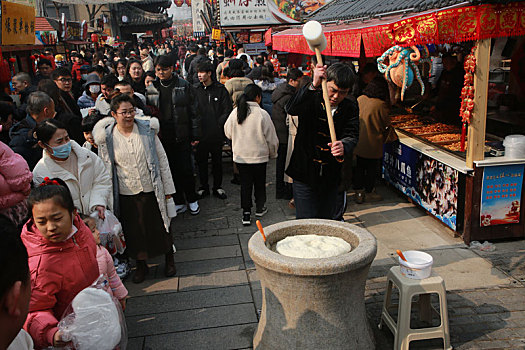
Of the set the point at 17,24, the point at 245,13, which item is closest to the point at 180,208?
the point at 17,24

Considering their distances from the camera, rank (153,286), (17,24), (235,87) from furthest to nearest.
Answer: (17,24) → (235,87) → (153,286)

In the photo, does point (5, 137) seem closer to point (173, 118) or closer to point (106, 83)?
point (106, 83)

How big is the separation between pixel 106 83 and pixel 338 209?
3.46 meters

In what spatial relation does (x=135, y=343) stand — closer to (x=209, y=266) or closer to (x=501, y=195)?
(x=209, y=266)

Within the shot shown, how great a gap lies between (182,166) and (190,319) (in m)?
2.84

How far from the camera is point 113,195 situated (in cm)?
445

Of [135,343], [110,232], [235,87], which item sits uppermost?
[235,87]

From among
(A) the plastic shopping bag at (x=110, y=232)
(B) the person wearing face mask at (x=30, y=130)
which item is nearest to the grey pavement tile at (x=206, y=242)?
(A) the plastic shopping bag at (x=110, y=232)

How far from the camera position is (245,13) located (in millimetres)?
17172

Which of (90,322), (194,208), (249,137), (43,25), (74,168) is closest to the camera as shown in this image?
(90,322)

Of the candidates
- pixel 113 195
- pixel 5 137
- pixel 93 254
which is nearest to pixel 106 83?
pixel 5 137

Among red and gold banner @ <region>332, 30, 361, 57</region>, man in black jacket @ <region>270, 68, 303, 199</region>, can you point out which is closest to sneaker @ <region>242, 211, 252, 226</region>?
man in black jacket @ <region>270, 68, 303, 199</region>

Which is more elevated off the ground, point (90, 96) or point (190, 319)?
point (90, 96)

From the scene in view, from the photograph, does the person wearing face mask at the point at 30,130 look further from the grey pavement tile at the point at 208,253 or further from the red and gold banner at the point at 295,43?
the red and gold banner at the point at 295,43
